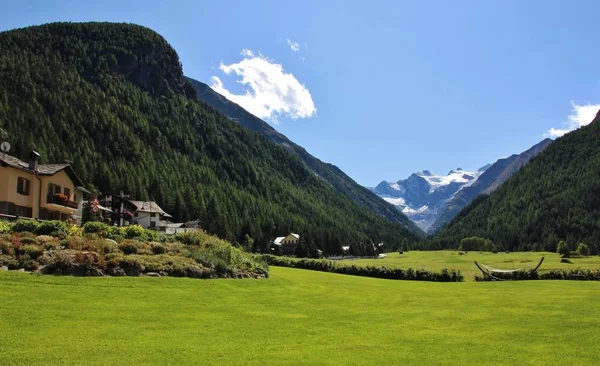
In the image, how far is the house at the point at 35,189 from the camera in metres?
39.8

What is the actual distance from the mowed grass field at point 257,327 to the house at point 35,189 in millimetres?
25158

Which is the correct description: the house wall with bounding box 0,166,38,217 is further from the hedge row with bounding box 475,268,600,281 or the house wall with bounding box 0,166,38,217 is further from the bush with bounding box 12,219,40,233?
the hedge row with bounding box 475,268,600,281

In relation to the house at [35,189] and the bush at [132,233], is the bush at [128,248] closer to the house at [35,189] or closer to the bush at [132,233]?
the bush at [132,233]

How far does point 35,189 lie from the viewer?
44.7m

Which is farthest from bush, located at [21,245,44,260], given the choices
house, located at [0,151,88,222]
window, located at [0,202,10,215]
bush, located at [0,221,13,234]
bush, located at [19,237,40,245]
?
window, located at [0,202,10,215]

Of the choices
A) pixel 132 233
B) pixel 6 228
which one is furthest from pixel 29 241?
pixel 132 233

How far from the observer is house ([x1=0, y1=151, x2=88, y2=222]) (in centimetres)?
3975

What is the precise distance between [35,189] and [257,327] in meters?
38.0

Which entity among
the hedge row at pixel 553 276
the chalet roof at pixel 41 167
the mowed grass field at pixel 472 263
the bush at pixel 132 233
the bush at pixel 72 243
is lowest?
A: the mowed grass field at pixel 472 263

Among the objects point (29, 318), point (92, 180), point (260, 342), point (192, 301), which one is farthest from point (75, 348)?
point (92, 180)

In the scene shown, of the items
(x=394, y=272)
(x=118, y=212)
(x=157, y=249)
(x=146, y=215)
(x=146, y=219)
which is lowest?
(x=394, y=272)

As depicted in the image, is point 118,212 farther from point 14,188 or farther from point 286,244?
point 286,244

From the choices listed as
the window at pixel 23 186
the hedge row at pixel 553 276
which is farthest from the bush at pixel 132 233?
the hedge row at pixel 553 276

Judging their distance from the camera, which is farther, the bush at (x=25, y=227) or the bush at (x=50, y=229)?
the bush at (x=25, y=227)
